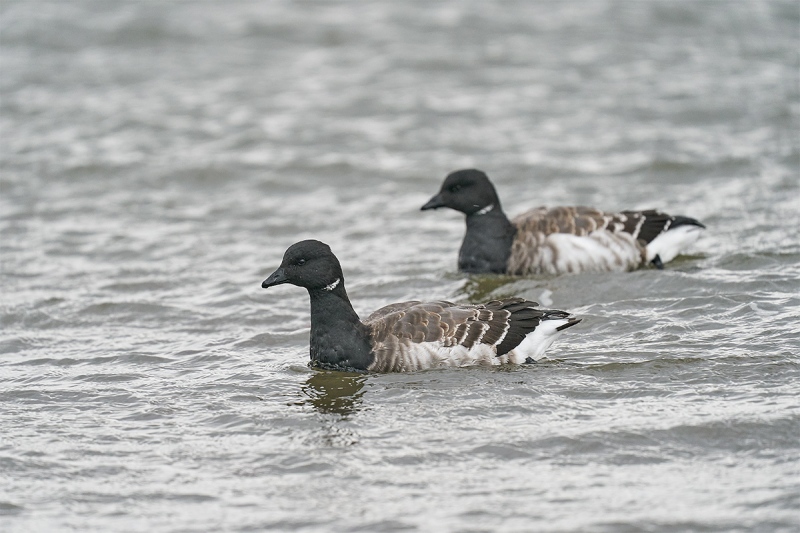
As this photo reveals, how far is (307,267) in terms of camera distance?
33.5 feet

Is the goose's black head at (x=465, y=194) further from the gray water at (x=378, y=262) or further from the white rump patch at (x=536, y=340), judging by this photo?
the white rump patch at (x=536, y=340)

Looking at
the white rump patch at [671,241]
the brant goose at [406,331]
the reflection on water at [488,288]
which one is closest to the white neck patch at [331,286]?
the brant goose at [406,331]

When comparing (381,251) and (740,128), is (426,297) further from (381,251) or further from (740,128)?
(740,128)

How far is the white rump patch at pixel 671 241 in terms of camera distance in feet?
43.9

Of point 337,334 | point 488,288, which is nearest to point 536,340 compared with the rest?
point 337,334

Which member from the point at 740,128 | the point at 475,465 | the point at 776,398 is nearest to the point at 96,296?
the point at 475,465

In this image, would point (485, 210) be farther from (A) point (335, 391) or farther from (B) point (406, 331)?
(A) point (335, 391)

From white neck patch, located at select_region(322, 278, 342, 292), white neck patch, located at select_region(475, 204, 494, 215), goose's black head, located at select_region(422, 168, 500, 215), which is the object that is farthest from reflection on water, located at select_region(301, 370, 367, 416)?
white neck patch, located at select_region(475, 204, 494, 215)

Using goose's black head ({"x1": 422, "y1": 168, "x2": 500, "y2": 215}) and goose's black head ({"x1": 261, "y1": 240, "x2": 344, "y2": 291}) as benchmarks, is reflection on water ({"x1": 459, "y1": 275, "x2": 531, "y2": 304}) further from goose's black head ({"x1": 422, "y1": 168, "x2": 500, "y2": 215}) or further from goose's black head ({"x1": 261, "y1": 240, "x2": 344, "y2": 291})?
goose's black head ({"x1": 261, "y1": 240, "x2": 344, "y2": 291})

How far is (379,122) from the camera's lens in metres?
20.7

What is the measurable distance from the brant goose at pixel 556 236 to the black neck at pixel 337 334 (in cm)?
337

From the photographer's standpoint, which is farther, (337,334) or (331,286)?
(331,286)

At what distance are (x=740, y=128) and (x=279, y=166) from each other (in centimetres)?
812

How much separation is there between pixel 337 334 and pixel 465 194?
4.08m
